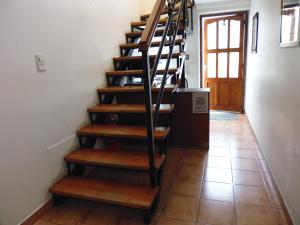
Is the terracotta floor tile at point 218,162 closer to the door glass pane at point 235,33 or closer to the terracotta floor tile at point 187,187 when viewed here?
the terracotta floor tile at point 187,187

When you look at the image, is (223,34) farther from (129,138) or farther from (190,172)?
(129,138)

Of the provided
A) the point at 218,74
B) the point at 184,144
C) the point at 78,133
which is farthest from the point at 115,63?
the point at 218,74

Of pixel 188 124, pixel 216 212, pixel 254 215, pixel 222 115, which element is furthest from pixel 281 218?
pixel 222 115

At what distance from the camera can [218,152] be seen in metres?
2.81

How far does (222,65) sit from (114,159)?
3706 mm

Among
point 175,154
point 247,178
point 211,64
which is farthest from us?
point 211,64

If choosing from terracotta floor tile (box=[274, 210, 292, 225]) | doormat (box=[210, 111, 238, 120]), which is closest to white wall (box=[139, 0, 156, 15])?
doormat (box=[210, 111, 238, 120])

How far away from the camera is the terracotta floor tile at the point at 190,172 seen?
229 cm

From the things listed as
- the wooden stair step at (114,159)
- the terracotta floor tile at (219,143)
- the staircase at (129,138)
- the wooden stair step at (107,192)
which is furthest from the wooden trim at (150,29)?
the terracotta floor tile at (219,143)

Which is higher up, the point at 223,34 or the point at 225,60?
the point at 223,34

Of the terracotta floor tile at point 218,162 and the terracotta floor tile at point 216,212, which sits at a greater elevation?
the terracotta floor tile at point 218,162

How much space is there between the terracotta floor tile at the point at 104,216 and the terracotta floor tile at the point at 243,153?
1582 millimetres

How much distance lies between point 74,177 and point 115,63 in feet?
5.18

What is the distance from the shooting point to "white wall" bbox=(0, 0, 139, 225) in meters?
1.54
